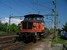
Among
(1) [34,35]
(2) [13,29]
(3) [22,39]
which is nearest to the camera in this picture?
(1) [34,35]

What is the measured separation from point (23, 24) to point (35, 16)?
241 cm

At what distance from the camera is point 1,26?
261 ft

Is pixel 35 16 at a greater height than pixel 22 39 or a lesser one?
greater

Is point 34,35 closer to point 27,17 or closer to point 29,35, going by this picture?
point 29,35

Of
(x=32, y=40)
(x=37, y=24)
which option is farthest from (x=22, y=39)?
(x=37, y=24)

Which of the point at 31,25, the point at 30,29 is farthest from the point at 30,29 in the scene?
the point at 31,25

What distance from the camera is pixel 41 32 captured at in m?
23.8

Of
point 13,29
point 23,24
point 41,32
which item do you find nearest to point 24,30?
point 23,24

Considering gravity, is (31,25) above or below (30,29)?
above

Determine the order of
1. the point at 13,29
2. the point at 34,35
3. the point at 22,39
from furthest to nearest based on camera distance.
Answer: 1. the point at 13,29
2. the point at 22,39
3. the point at 34,35

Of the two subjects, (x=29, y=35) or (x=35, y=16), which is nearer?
(x=29, y=35)

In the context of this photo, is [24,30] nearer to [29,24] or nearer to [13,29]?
[29,24]

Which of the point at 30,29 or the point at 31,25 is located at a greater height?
the point at 31,25

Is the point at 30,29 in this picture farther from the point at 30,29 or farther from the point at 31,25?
the point at 31,25
